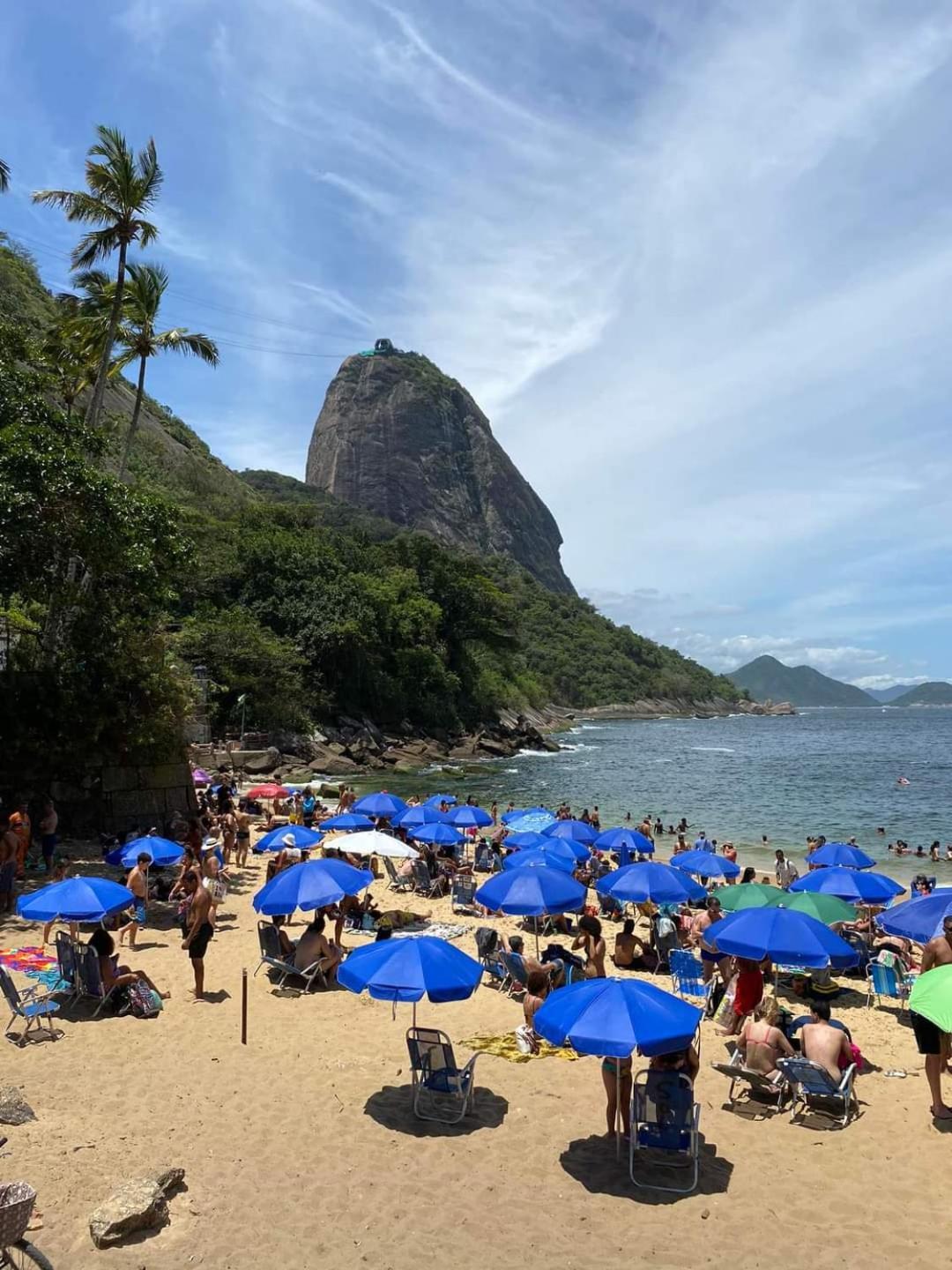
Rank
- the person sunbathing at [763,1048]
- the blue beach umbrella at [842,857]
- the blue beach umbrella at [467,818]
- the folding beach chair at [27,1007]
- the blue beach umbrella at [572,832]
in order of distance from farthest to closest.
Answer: the blue beach umbrella at [467,818], the blue beach umbrella at [572,832], the blue beach umbrella at [842,857], the folding beach chair at [27,1007], the person sunbathing at [763,1048]

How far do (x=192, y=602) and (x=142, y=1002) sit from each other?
43665 millimetres

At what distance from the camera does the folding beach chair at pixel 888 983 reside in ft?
34.8

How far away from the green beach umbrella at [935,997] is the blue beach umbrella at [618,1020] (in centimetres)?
183

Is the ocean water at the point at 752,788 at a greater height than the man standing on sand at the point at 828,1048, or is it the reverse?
the man standing on sand at the point at 828,1048

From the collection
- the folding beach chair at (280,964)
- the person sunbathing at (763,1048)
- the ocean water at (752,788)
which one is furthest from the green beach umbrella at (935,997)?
the ocean water at (752,788)

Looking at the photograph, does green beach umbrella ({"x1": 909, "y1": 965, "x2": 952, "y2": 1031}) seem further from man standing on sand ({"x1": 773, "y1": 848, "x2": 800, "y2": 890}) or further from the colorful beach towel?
man standing on sand ({"x1": 773, "y1": 848, "x2": 800, "y2": 890})

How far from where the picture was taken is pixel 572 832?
17.9 m

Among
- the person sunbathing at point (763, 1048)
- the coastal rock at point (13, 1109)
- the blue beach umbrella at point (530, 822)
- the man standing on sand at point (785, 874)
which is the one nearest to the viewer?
the coastal rock at point (13, 1109)

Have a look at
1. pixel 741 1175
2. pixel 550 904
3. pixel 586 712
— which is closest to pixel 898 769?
pixel 550 904

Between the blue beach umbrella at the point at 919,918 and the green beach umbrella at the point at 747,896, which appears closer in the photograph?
the blue beach umbrella at the point at 919,918

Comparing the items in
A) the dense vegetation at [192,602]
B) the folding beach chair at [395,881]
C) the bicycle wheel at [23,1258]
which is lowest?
the folding beach chair at [395,881]

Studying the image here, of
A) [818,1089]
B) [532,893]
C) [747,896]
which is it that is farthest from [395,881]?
[818,1089]

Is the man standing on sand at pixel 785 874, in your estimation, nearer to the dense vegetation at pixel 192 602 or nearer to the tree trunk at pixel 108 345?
the dense vegetation at pixel 192 602

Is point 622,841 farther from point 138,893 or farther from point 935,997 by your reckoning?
point 935,997
